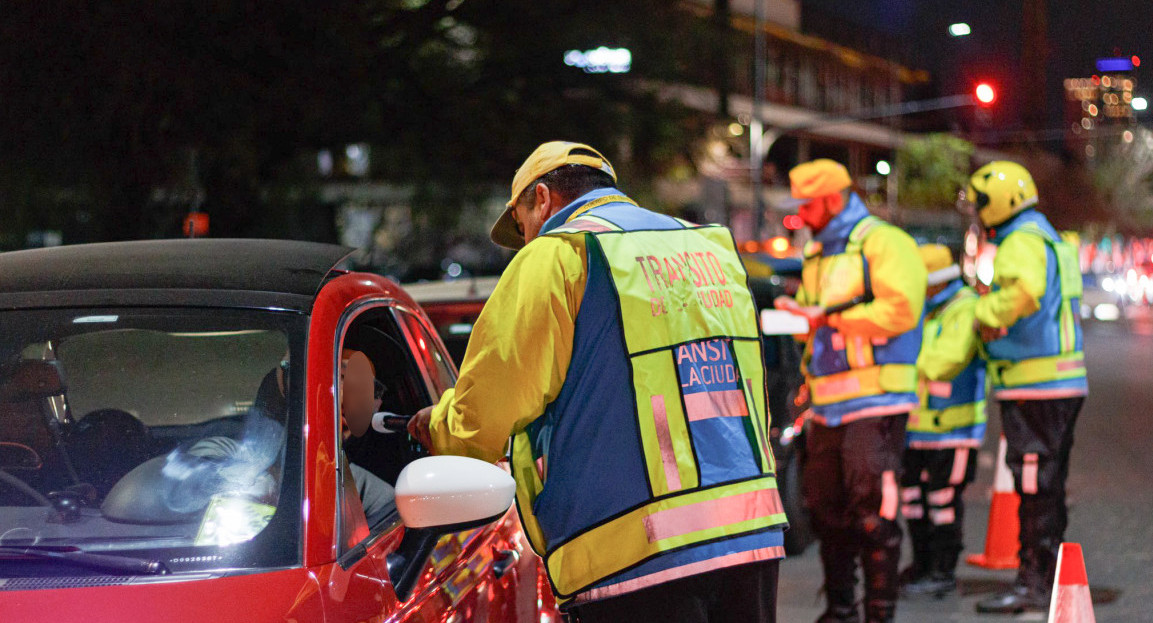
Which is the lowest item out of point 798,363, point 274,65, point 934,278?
point 798,363

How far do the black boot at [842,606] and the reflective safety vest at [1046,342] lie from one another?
4.50 feet

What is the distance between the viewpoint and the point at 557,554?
2.73 m

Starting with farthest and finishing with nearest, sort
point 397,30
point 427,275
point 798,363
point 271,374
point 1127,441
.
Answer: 1. point 427,275
2. point 397,30
3. point 1127,441
4. point 798,363
5. point 271,374

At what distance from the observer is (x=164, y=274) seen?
2.97 metres

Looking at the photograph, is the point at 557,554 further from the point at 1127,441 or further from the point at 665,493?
the point at 1127,441

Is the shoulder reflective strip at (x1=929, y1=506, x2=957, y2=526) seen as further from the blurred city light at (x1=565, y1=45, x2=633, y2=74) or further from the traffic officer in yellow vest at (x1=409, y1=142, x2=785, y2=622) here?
the blurred city light at (x1=565, y1=45, x2=633, y2=74)

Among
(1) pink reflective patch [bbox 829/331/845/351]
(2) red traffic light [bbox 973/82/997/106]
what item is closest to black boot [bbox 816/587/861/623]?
(1) pink reflective patch [bbox 829/331/845/351]

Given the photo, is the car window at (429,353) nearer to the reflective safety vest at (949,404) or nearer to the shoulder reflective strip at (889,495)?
the shoulder reflective strip at (889,495)

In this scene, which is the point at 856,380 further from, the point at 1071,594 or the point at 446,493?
the point at 446,493

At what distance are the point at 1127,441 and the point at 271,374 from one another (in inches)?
477

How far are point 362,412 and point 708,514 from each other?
1.06 meters

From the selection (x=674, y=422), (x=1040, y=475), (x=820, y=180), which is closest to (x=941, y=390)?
(x=1040, y=475)

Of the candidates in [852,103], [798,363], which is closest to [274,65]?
[798,363]

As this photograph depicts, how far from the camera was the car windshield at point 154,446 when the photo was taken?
2.57 m
